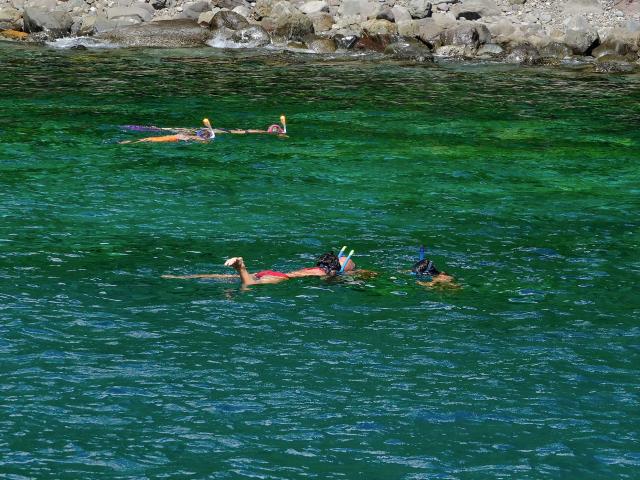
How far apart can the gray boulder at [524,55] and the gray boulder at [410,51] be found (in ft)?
11.1

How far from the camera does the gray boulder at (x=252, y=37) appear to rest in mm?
47250

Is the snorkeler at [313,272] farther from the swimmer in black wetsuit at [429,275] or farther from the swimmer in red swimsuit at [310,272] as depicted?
the swimmer in black wetsuit at [429,275]

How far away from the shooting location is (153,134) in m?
29.0

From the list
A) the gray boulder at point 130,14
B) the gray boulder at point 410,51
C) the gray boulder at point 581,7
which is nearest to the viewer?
the gray boulder at point 410,51

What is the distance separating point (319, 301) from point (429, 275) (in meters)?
2.05

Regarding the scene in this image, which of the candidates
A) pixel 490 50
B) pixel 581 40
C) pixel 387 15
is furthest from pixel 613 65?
pixel 387 15

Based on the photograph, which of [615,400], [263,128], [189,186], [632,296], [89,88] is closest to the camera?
[615,400]

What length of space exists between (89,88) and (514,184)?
1684 cm

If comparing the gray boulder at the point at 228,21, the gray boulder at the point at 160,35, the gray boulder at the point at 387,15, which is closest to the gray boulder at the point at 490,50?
the gray boulder at the point at 387,15

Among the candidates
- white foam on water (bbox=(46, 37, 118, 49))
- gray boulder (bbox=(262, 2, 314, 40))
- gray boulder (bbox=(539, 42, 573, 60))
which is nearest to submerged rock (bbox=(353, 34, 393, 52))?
gray boulder (bbox=(262, 2, 314, 40))

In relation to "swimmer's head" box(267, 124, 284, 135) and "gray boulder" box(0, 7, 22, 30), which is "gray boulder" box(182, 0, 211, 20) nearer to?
"gray boulder" box(0, 7, 22, 30)

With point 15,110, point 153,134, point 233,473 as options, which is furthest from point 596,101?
point 233,473

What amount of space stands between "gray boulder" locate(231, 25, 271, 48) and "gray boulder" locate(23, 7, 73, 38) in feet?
24.7

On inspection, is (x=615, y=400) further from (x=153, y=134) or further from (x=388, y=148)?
(x=153, y=134)
